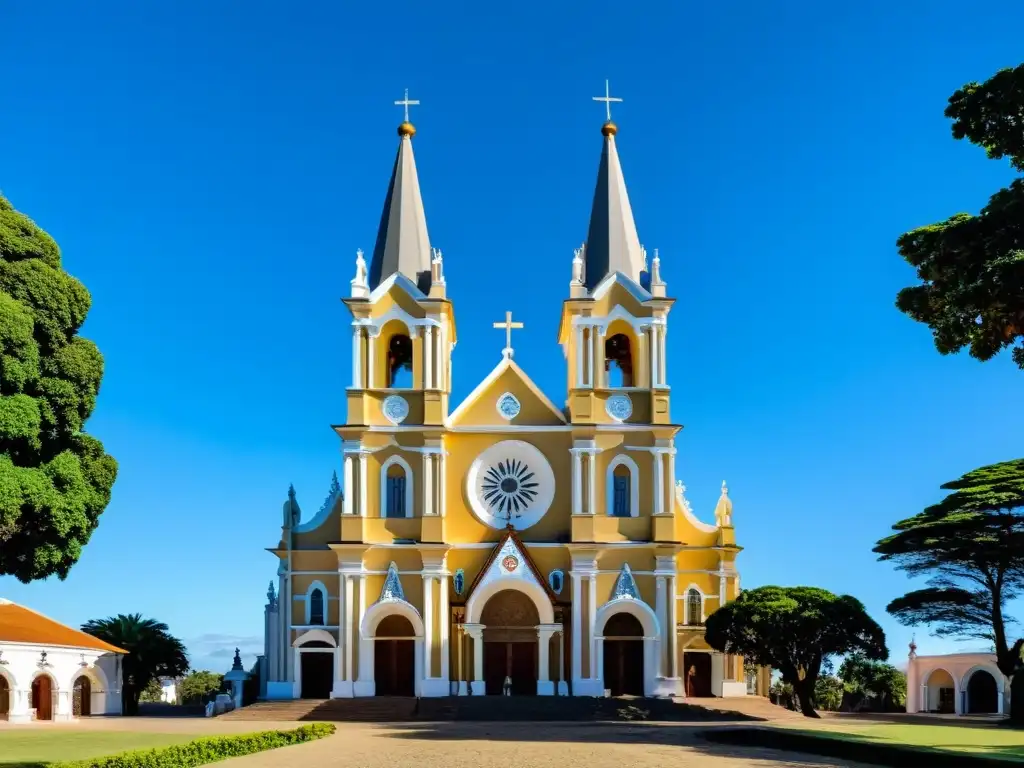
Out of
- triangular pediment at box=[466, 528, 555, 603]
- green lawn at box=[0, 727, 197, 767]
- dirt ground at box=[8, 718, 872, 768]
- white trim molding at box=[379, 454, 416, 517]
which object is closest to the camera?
green lawn at box=[0, 727, 197, 767]

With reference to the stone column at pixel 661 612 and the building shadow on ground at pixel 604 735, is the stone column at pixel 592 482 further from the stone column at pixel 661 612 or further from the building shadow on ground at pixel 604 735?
the building shadow on ground at pixel 604 735

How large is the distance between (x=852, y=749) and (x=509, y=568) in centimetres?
1950

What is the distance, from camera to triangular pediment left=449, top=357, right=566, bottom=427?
43.5 m

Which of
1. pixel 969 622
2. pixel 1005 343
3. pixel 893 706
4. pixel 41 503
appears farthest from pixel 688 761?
pixel 893 706

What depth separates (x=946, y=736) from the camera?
2733cm

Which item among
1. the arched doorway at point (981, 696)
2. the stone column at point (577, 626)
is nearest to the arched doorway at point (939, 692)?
the arched doorway at point (981, 696)

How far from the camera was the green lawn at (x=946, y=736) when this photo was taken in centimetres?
2294

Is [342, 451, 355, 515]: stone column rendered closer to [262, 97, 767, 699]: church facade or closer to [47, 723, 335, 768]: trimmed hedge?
[262, 97, 767, 699]: church facade

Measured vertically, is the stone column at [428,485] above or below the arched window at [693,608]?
above

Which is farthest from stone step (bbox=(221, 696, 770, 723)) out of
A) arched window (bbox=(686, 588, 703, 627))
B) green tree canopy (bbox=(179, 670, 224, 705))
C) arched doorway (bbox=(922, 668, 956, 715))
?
green tree canopy (bbox=(179, 670, 224, 705))

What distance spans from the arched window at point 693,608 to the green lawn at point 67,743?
20.3 meters

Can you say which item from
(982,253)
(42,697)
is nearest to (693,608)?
(42,697)

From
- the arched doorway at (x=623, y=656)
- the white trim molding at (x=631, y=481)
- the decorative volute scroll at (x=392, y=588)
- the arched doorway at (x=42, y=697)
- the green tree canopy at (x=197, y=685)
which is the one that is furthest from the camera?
the green tree canopy at (x=197, y=685)

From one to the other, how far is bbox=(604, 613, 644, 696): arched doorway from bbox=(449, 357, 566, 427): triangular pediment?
7.10 meters
